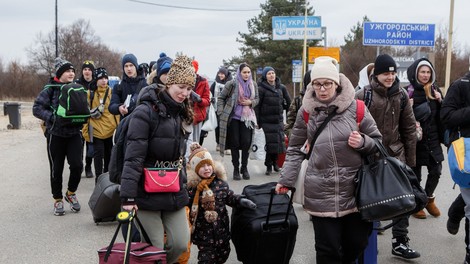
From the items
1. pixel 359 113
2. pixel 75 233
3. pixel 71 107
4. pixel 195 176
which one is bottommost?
pixel 75 233

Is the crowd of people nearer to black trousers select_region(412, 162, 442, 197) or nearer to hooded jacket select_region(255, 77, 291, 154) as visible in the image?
black trousers select_region(412, 162, 442, 197)

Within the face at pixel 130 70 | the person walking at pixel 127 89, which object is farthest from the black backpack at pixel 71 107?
the face at pixel 130 70

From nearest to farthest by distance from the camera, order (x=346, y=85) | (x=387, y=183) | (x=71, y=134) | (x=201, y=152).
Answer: (x=387, y=183)
(x=346, y=85)
(x=201, y=152)
(x=71, y=134)

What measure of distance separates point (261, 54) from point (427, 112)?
47.7 meters

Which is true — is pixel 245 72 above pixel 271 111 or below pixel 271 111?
above

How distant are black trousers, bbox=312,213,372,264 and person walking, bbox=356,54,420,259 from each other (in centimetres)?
115

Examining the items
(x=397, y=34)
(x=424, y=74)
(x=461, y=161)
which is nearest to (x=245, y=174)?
(x=424, y=74)

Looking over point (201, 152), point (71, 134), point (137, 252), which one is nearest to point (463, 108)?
point (201, 152)

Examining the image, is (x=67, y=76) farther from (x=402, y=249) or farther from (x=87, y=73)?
(x=402, y=249)

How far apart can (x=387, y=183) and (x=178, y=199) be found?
4.95 feet

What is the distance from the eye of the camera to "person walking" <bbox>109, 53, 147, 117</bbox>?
22.6 feet

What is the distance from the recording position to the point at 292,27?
81.5ft

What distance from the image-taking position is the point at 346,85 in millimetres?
Answer: 3756

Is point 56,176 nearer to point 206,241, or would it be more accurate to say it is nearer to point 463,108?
point 206,241
